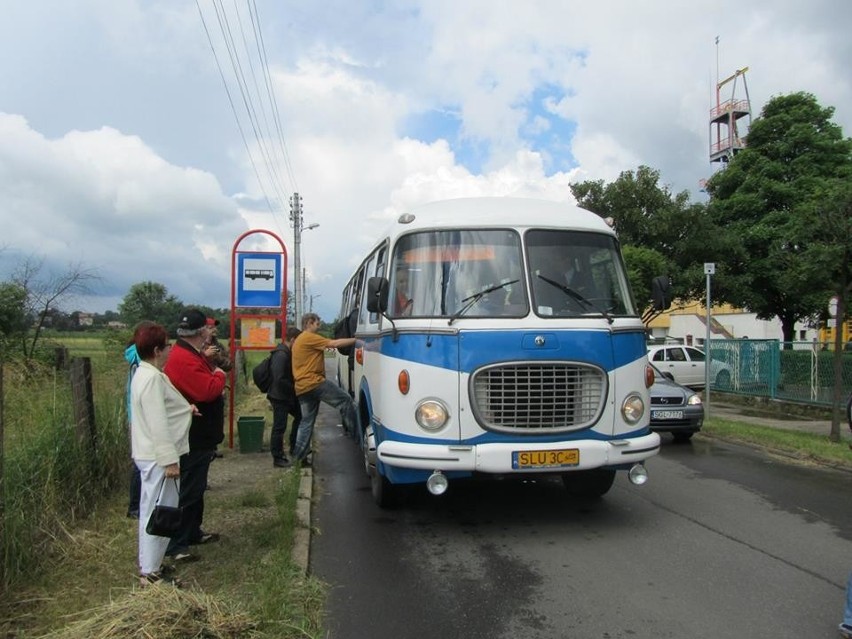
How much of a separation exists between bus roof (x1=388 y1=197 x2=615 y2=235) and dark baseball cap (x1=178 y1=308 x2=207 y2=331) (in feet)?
6.70

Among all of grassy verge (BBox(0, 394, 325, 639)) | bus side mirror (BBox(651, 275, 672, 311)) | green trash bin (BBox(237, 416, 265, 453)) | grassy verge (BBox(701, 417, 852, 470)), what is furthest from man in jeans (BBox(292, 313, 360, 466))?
grassy verge (BBox(701, 417, 852, 470))

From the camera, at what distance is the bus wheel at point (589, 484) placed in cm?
689

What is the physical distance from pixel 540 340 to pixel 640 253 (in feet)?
49.1

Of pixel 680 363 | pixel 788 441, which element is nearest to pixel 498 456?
pixel 788 441

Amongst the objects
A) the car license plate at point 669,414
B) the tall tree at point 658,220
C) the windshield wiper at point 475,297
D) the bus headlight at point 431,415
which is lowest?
the car license plate at point 669,414

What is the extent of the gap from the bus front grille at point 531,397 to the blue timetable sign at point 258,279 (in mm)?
5718

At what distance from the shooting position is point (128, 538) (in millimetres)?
5461

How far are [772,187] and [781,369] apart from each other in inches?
357

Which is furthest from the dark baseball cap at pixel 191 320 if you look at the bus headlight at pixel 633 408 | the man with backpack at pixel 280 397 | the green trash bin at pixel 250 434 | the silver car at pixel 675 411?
the silver car at pixel 675 411

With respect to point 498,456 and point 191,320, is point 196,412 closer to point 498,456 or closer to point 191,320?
point 191,320

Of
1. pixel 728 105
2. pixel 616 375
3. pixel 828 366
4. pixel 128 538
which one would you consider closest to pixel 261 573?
pixel 128 538

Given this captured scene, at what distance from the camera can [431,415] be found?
17.9ft

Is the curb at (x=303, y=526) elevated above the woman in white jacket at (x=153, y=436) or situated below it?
below

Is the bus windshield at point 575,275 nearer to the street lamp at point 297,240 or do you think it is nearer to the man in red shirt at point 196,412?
the man in red shirt at point 196,412
